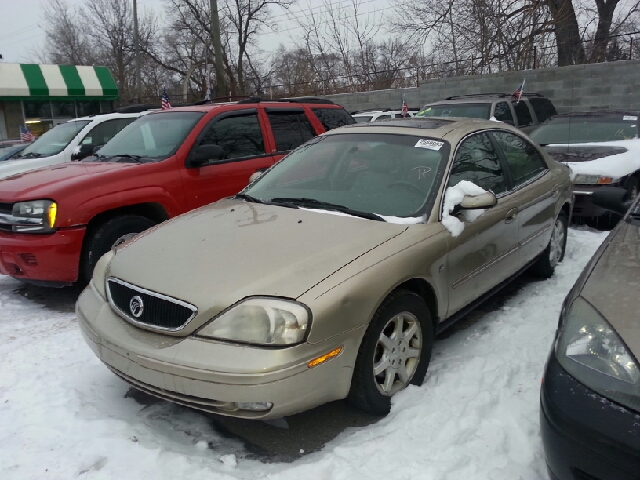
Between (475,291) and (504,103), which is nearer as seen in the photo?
(475,291)

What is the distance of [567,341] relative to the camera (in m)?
2.18

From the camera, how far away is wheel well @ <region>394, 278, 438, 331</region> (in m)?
3.12

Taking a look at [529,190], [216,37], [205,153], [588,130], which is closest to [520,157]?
[529,190]

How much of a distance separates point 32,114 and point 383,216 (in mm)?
26485

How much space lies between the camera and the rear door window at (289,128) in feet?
20.6

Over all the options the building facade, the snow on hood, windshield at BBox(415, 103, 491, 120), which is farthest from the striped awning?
the snow on hood

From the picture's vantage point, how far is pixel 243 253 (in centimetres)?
292

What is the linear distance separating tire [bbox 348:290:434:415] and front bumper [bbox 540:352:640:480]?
92cm

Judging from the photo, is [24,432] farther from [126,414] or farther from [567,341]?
[567,341]

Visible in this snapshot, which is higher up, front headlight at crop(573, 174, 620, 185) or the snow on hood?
the snow on hood

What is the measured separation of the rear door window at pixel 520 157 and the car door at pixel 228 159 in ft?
8.82

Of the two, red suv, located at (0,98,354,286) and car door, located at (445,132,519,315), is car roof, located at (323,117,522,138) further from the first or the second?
red suv, located at (0,98,354,286)

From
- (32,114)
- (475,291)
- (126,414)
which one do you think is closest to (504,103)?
(475,291)

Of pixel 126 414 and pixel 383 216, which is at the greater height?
pixel 383 216
